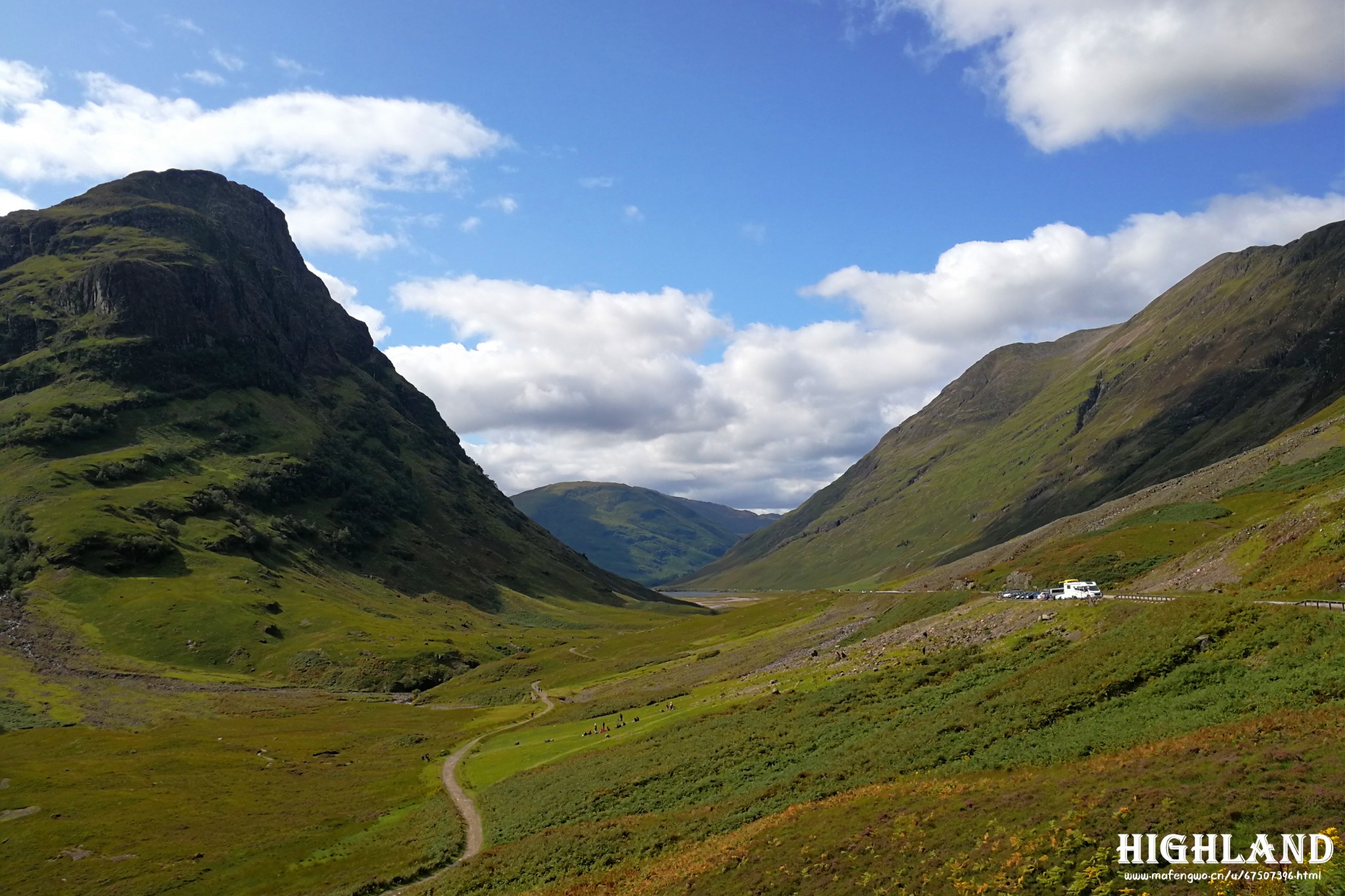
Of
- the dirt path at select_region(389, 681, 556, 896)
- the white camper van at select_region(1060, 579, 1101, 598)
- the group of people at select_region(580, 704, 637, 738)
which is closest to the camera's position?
the dirt path at select_region(389, 681, 556, 896)

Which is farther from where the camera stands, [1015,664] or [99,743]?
[99,743]

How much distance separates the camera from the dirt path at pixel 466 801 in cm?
4766

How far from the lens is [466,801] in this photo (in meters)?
64.1

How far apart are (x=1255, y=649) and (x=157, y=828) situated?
78.6m

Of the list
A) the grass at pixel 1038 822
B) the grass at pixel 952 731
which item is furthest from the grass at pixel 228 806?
the grass at pixel 1038 822

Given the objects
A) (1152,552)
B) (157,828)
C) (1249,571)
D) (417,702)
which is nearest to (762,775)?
(1249,571)

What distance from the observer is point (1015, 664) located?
4891 centimetres

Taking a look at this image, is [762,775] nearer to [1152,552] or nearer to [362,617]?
[1152,552]

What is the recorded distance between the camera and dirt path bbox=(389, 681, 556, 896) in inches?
1876

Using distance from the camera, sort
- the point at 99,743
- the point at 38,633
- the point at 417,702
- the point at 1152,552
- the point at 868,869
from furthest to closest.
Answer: the point at 38,633 < the point at 417,702 < the point at 99,743 < the point at 1152,552 < the point at 868,869

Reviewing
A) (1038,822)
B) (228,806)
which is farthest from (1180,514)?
(228,806)

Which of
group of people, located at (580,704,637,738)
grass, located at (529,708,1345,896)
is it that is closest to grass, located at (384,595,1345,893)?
grass, located at (529,708,1345,896)

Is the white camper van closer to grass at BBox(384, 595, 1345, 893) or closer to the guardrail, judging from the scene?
grass at BBox(384, 595, 1345, 893)

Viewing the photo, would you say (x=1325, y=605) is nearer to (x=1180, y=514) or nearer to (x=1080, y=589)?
(x=1080, y=589)
